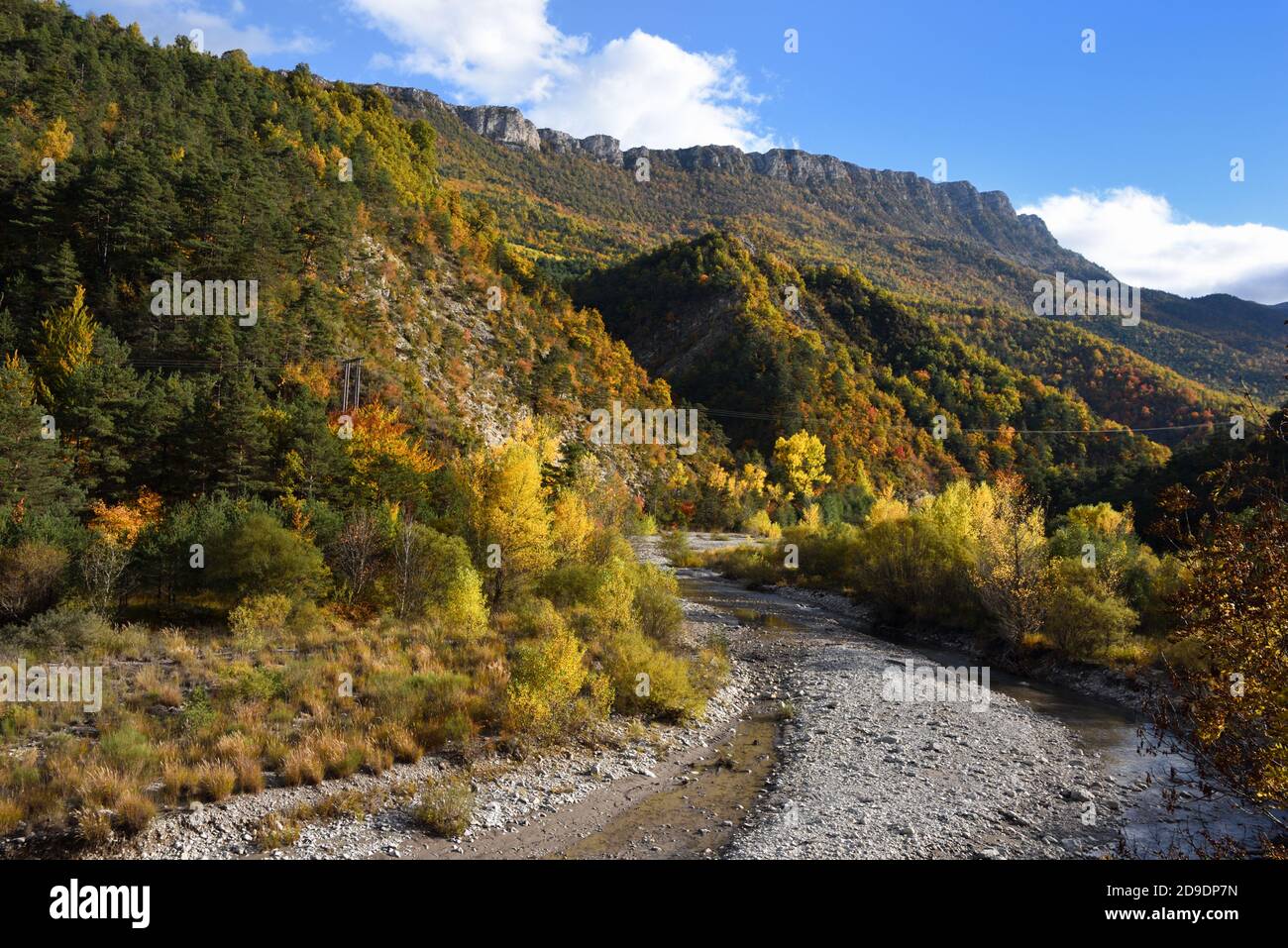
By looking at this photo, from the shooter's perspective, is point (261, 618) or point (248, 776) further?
point (261, 618)

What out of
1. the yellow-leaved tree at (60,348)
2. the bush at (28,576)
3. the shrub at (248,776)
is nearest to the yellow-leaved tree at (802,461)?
the yellow-leaved tree at (60,348)

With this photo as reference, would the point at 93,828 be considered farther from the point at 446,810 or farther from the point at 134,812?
the point at 446,810

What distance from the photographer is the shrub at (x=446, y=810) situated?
11.2m

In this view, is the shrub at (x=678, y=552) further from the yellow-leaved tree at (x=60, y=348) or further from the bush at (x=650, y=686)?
the yellow-leaved tree at (x=60, y=348)

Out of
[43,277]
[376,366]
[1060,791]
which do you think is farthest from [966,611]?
[43,277]

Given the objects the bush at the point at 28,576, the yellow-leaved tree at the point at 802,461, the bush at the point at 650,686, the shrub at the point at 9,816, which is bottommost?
the bush at the point at 650,686

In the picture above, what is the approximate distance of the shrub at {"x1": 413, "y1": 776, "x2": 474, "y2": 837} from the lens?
11.2 metres

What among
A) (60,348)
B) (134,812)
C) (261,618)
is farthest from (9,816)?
(60,348)

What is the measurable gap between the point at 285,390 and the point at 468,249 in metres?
41.2

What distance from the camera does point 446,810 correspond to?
11453mm

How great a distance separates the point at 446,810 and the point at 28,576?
62.0 feet

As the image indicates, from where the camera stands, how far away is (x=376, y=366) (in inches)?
1914

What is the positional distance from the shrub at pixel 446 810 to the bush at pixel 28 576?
58.3 ft
